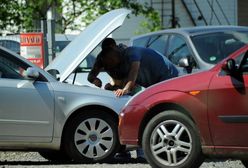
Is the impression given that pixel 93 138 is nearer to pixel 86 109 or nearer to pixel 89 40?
pixel 86 109

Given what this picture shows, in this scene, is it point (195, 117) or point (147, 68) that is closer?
point (195, 117)

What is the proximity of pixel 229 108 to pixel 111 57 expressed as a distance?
2.64 metres

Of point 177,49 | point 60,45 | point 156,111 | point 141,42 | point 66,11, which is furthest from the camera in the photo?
point 66,11

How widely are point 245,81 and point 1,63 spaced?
343cm

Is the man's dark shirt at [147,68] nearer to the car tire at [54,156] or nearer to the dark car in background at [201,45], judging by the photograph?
the dark car in background at [201,45]

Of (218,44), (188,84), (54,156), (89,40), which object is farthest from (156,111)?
(218,44)

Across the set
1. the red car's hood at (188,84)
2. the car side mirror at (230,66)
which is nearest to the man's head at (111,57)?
the red car's hood at (188,84)

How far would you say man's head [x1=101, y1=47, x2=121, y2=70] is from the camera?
9836 mm

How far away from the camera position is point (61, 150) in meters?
9.73

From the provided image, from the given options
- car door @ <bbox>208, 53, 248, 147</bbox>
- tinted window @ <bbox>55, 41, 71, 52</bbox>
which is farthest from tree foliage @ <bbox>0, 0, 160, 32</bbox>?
car door @ <bbox>208, 53, 248, 147</bbox>

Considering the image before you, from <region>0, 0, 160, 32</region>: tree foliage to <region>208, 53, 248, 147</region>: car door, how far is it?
1265 centimetres

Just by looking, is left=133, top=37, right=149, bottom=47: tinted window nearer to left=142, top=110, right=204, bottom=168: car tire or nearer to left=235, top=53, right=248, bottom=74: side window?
left=142, top=110, right=204, bottom=168: car tire

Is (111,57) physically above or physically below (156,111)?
above

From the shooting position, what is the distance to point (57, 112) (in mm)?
9414
